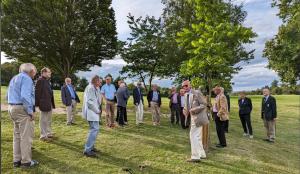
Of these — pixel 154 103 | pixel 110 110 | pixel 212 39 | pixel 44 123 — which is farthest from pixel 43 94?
pixel 212 39

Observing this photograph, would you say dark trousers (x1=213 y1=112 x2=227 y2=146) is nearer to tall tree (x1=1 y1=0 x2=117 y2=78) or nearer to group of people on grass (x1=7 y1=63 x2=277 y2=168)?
group of people on grass (x1=7 y1=63 x2=277 y2=168)

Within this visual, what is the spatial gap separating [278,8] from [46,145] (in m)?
26.0

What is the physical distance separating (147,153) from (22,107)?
4.31m

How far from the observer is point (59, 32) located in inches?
1049

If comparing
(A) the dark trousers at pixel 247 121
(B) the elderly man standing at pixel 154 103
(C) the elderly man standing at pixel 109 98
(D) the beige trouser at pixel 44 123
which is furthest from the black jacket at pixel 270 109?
(D) the beige trouser at pixel 44 123

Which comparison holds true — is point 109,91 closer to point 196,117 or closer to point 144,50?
point 196,117

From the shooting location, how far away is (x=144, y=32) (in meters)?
30.2

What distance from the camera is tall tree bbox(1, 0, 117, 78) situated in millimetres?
26161

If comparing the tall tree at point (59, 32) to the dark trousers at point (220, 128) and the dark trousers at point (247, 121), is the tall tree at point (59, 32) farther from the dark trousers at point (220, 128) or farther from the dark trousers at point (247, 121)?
the dark trousers at point (220, 128)

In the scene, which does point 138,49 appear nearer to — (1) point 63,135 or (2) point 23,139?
(1) point 63,135

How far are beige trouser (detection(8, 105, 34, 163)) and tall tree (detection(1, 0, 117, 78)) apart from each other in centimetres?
1879

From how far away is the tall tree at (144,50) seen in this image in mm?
29203

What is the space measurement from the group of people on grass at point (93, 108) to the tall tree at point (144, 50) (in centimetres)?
1213

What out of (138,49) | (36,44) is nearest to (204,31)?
(138,49)
